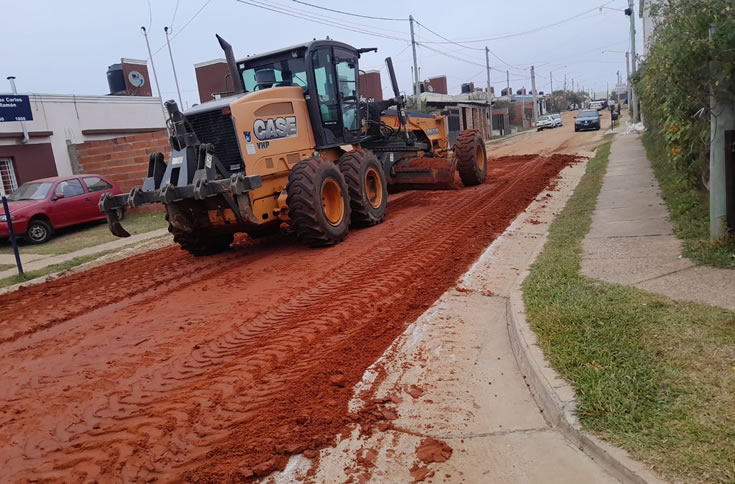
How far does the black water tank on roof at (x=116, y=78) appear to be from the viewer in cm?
2628

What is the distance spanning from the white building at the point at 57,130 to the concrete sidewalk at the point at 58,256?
693 cm

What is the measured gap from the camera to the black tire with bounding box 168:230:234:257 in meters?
9.35

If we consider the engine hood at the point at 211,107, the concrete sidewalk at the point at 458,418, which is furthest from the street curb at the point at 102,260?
the concrete sidewalk at the point at 458,418

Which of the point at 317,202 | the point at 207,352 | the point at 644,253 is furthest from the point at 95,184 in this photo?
the point at 644,253

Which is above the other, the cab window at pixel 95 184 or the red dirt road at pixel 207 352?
the cab window at pixel 95 184

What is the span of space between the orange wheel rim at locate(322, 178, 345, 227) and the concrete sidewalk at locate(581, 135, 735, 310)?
156 inches

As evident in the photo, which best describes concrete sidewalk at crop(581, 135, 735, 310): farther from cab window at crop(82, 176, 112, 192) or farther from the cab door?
cab window at crop(82, 176, 112, 192)

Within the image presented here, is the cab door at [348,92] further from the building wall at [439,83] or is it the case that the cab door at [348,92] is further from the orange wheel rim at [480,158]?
the building wall at [439,83]

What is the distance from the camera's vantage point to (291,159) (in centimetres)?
934

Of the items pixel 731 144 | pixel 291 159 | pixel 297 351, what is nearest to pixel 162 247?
pixel 291 159

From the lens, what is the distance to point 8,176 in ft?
60.3

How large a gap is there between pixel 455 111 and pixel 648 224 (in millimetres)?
36494

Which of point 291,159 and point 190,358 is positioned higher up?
point 291,159

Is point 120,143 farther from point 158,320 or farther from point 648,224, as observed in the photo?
point 648,224
